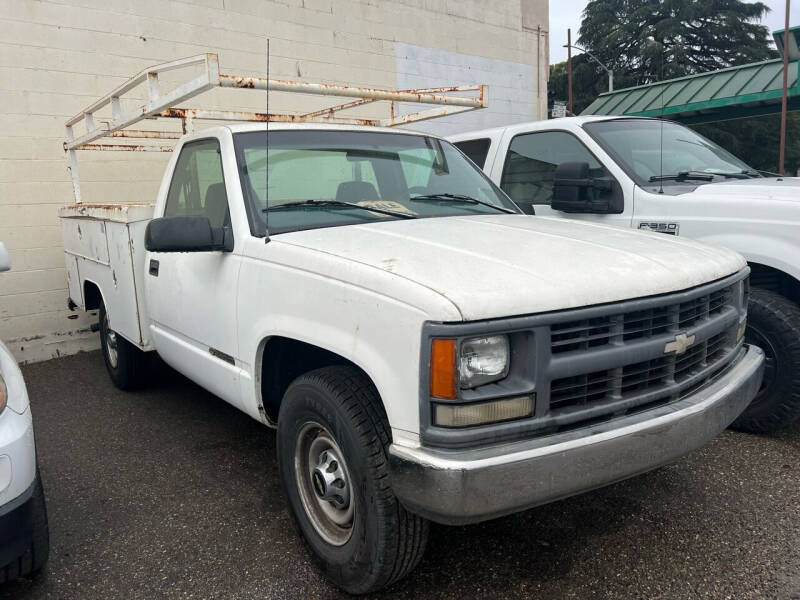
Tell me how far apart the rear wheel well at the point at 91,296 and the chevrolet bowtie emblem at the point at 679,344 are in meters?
4.52

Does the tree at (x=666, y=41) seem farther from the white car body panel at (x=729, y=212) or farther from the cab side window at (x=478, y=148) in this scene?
the white car body panel at (x=729, y=212)

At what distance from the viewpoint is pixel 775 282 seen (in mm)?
3885

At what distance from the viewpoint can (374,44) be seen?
8625 millimetres

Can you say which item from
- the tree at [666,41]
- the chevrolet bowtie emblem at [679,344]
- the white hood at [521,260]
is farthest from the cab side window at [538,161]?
the tree at [666,41]

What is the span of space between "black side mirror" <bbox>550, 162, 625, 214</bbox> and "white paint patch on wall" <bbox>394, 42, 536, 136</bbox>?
16.8ft

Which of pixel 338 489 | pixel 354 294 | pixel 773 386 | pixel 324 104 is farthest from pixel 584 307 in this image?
pixel 324 104

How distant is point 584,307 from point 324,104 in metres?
6.92

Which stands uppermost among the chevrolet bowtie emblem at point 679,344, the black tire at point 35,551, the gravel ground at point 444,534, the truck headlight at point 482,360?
the truck headlight at point 482,360

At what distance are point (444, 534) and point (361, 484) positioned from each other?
87 centimetres

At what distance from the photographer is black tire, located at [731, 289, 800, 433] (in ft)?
11.9

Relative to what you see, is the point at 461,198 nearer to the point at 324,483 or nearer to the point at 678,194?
the point at 678,194

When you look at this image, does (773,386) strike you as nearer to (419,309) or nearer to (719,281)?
(719,281)

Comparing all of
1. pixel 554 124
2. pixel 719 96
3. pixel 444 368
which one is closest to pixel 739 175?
pixel 554 124

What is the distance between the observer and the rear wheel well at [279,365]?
113 inches
